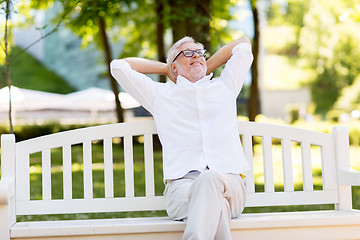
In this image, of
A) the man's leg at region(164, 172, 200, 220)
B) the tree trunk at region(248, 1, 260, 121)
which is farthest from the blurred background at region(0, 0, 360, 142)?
the man's leg at region(164, 172, 200, 220)

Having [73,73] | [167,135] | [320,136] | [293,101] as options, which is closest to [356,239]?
[320,136]

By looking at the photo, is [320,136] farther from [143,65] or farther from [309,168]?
[143,65]

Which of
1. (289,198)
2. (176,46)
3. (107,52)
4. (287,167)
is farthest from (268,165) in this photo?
(107,52)

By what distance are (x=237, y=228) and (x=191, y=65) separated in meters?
1.14

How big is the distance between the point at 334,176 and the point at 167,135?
1252mm

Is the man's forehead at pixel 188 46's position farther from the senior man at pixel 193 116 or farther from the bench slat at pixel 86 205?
the bench slat at pixel 86 205

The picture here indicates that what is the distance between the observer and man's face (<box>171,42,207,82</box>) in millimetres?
3240

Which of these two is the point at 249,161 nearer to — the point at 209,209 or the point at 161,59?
the point at 209,209

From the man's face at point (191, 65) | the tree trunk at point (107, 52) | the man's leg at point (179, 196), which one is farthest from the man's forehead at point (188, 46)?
the tree trunk at point (107, 52)

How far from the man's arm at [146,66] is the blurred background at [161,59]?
4.15 feet

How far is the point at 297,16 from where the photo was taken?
49938 millimetres

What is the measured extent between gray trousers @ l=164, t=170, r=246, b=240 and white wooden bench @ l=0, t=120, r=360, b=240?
0.14 metres

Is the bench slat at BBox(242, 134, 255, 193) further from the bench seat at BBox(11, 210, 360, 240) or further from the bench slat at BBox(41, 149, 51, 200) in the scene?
the bench slat at BBox(41, 149, 51, 200)

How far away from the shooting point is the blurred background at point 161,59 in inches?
391
